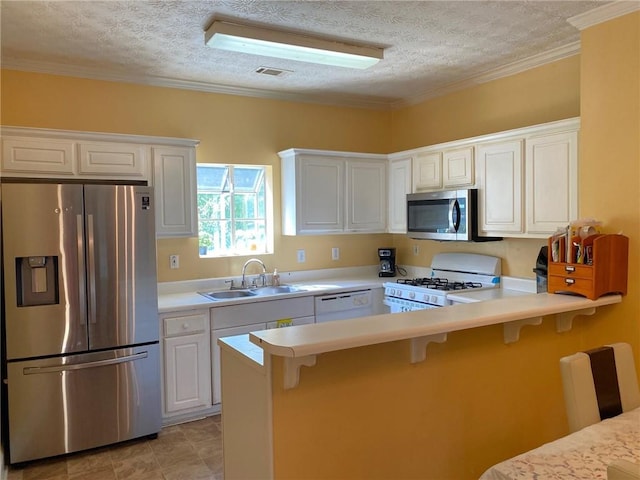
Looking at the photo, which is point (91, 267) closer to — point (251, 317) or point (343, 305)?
point (251, 317)

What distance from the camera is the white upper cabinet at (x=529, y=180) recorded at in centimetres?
318

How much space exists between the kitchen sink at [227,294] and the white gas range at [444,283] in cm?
122

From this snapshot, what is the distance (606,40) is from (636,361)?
1.72 m

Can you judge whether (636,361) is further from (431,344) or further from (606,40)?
(606,40)

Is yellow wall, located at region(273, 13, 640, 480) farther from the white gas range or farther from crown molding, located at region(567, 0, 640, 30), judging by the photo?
the white gas range

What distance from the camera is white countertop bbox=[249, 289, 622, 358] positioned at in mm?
1673

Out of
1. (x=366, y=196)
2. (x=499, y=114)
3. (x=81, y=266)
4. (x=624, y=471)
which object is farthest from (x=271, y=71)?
(x=624, y=471)

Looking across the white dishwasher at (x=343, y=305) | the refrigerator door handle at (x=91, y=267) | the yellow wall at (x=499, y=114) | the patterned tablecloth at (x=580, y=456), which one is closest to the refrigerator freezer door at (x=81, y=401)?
the refrigerator door handle at (x=91, y=267)

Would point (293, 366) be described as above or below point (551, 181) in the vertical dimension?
below

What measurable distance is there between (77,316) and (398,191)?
2928 mm

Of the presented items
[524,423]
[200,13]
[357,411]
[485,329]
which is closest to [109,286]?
[200,13]

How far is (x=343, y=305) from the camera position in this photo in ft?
14.0

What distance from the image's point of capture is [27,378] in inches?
121

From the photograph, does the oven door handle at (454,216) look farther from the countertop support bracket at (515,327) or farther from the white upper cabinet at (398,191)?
the countertop support bracket at (515,327)
